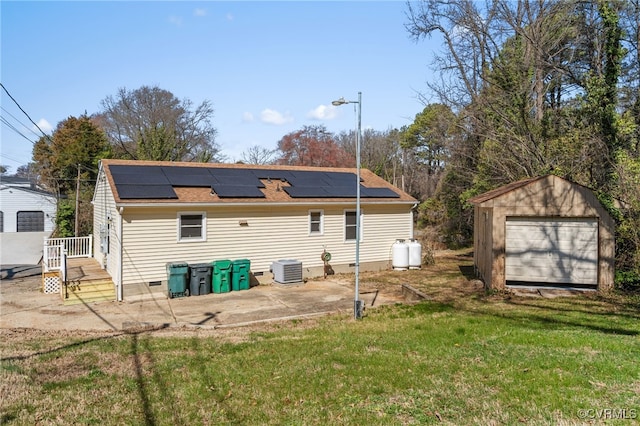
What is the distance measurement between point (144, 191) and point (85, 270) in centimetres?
464

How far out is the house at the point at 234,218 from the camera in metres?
13.4

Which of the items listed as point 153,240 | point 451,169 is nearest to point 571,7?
point 451,169

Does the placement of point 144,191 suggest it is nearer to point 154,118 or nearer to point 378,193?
point 378,193

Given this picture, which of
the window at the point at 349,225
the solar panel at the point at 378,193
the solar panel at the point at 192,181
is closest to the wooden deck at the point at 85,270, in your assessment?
the solar panel at the point at 192,181

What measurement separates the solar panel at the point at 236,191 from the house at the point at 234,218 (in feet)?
0.13

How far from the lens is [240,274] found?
14.5 meters

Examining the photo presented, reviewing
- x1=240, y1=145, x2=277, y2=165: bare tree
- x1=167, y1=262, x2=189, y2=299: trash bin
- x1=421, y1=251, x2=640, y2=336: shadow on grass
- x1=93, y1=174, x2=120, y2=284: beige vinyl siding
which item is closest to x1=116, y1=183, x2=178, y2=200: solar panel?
x1=93, y1=174, x2=120, y2=284: beige vinyl siding

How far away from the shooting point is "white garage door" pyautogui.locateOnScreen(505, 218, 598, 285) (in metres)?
12.7

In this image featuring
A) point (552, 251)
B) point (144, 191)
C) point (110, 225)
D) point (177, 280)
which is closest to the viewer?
point (552, 251)

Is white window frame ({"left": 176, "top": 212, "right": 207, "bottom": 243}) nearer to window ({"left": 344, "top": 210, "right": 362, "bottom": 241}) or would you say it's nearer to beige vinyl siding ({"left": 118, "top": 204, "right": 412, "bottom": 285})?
beige vinyl siding ({"left": 118, "top": 204, "right": 412, "bottom": 285})

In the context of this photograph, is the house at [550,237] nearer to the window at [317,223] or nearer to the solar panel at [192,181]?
the window at [317,223]

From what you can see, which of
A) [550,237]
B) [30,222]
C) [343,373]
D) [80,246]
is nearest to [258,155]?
[30,222]

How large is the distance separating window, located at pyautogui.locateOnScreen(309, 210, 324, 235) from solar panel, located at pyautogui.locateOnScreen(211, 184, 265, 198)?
7.81 feet

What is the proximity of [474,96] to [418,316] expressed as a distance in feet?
53.4
